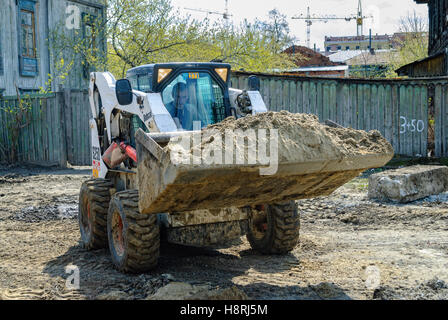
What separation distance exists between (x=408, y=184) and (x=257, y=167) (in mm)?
5762

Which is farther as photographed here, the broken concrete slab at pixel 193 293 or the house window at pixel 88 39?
the house window at pixel 88 39

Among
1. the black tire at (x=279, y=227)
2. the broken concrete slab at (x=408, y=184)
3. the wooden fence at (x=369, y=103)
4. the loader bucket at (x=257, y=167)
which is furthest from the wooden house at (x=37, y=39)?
the loader bucket at (x=257, y=167)

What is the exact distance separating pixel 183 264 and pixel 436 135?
10502 millimetres

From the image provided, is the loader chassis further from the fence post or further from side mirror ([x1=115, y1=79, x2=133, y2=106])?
the fence post

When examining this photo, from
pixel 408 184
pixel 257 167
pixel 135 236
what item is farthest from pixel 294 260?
pixel 408 184

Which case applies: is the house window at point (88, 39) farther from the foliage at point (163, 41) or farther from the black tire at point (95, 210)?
the black tire at point (95, 210)

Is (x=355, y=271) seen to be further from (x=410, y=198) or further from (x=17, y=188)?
(x=17, y=188)

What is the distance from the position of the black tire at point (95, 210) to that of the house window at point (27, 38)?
13.5 m

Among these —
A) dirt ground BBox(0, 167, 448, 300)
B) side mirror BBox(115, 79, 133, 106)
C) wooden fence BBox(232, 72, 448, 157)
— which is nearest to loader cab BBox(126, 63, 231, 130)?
side mirror BBox(115, 79, 133, 106)

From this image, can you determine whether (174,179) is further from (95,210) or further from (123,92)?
(95,210)

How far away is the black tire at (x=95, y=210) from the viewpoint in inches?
247

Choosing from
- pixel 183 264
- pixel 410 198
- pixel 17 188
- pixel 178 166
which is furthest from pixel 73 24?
pixel 178 166
